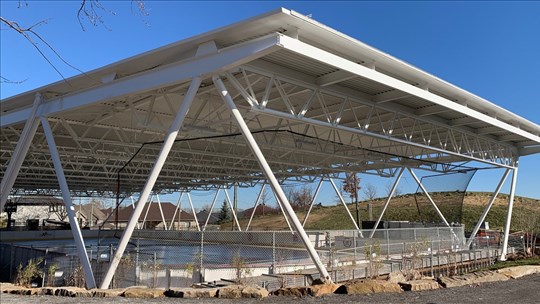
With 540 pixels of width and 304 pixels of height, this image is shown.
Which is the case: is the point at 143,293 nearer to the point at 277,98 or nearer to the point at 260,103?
the point at 260,103

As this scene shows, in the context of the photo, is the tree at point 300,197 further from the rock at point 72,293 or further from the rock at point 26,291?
the rock at point 26,291

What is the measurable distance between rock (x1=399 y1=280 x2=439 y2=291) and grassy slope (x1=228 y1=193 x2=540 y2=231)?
30361 millimetres

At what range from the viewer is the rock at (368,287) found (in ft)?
35.5

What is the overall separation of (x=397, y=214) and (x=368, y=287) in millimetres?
46209

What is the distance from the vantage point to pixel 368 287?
35.8 ft

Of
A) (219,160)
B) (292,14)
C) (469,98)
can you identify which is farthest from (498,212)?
(292,14)

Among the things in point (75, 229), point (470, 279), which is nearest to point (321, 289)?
point (470, 279)

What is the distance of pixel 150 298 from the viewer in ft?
33.4

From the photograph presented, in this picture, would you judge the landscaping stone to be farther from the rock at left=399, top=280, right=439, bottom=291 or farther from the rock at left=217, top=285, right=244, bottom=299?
the rock at left=399, top=280, right=439, bottom=291

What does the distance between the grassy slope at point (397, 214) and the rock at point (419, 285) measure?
3036cm

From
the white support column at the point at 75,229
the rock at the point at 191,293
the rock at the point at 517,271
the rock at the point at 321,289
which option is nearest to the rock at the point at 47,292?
the white support column at the point at 75,229

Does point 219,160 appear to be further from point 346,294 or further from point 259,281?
point 346,294

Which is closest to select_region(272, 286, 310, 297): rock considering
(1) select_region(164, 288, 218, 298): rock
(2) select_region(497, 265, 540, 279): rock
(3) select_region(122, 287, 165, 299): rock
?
(1) select_region(164, 288, 218, 298): rock

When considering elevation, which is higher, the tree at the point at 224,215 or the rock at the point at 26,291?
the tree at the point at 224,215
